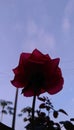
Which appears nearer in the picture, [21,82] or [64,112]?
[21,82]

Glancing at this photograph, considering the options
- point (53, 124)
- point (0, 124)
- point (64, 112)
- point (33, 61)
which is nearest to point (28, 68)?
point (33, 61)

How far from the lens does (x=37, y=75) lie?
1915 mm

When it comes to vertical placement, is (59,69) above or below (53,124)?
above

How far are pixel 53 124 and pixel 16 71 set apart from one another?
1074mm

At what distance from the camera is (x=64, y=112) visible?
11.1 feet

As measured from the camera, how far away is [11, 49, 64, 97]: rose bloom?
6.31 feet

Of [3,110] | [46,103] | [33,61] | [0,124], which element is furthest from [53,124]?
[3,110]

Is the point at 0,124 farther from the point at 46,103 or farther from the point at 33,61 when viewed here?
the point at 46,103

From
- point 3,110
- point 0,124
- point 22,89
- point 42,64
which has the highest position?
point 3,110

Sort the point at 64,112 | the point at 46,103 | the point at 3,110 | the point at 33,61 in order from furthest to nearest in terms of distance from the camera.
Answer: the point at 3,110 → the point at 46,103 → the point at 64,112 → the point at 33,61

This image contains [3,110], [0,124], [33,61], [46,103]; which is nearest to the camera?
[33,61]

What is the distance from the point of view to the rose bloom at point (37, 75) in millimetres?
1925

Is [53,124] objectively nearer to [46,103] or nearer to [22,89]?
[46,103]

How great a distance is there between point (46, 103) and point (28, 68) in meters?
1.72
